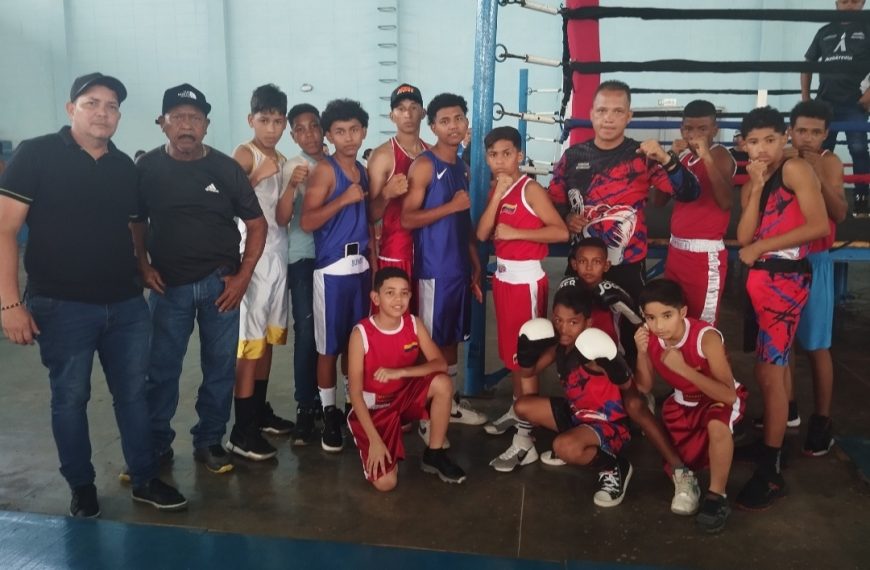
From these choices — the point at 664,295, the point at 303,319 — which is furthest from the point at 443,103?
the point at 664,295

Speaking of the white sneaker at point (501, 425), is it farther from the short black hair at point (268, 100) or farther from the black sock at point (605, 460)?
the short black hair at point (268, 100)

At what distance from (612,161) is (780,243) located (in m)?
0.71

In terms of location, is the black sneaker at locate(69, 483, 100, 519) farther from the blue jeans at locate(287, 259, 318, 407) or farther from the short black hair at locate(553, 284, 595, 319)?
the short black hair at locate(553, 284, 595, 319)

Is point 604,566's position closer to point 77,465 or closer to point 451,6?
point 77,465

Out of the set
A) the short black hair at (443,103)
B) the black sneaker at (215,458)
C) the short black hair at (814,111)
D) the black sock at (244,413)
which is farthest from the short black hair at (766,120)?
the black sneaker at (215,458)

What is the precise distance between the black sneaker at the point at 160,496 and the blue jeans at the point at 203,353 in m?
0.26

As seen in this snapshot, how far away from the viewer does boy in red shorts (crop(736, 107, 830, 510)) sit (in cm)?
236

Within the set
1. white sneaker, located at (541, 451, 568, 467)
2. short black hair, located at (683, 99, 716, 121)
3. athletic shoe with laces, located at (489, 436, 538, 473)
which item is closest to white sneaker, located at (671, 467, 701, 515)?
white sneaker, located at (541, 451, 568, 467)

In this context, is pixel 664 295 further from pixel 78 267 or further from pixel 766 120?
pixel 78 267

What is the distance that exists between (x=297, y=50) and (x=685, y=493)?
8692 millimetres

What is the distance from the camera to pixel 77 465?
7.38ft

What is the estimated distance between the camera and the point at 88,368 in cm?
221

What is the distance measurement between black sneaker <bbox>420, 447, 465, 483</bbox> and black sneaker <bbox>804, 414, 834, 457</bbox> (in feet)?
4.82

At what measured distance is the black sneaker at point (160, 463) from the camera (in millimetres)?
2555
